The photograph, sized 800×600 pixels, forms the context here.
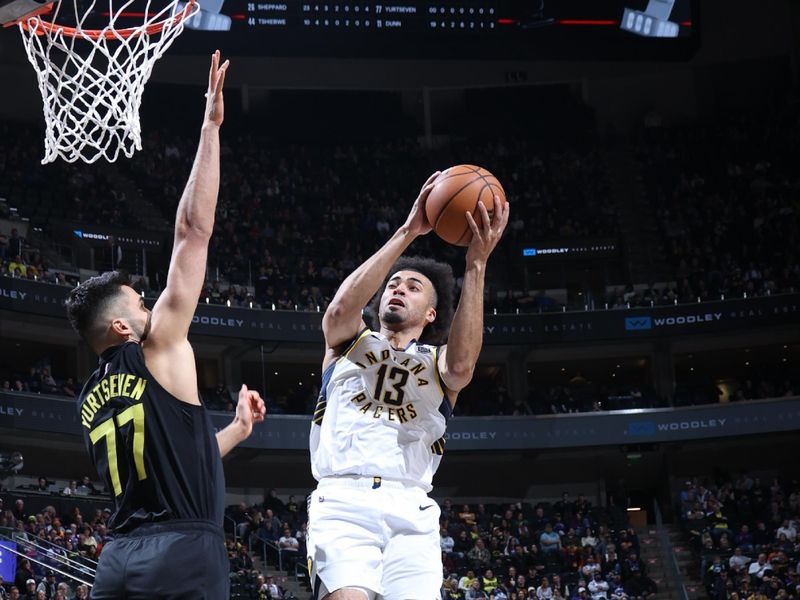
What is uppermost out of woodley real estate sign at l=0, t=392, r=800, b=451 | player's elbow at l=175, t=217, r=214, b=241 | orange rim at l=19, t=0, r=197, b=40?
woodley real estate sign at l=0, t=392, r=800, b=451

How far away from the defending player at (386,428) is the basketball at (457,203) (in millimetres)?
55

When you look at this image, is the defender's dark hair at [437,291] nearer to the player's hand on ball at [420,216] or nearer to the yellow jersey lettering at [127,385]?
the player's hand on ball at [420,216]

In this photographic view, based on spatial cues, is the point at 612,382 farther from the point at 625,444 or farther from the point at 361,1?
the point at 361,1

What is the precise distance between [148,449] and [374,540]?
1.40 metres

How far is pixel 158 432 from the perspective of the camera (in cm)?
388

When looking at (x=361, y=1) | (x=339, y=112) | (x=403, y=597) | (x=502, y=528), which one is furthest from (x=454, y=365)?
(x=339, y=112)

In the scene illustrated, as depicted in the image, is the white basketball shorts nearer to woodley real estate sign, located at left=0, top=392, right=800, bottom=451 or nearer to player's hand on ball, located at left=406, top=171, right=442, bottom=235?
player's hand on ball, located at left=406, top=171, right=442, bottom=235

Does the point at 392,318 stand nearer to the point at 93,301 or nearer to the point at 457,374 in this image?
the point at 457,374

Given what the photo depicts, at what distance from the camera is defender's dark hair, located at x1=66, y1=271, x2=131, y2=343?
3994 mm

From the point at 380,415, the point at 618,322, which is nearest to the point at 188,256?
the point at 380,415

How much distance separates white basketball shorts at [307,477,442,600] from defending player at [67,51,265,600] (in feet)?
3.48

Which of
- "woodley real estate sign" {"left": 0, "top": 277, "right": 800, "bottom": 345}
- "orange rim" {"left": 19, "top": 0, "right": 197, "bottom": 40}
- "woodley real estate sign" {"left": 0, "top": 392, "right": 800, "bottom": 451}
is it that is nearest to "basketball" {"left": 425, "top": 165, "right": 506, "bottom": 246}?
"orange rim" {"left": 19, "top": 0, "right": 197, "bottom": 40}

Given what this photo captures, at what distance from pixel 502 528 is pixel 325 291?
285 inches

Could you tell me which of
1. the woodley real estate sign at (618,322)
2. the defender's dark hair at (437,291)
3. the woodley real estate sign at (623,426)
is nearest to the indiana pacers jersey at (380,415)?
the defender's dark hair at (437,291)
